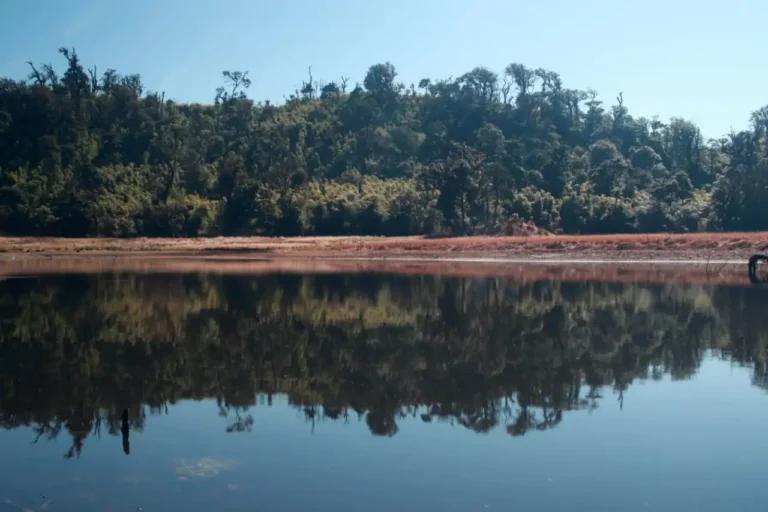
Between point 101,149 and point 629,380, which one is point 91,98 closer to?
point 101,149

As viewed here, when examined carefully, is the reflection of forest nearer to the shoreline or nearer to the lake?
the lake

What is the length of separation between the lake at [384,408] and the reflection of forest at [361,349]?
11 centimetres

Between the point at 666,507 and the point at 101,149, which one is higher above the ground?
the point at 101,149

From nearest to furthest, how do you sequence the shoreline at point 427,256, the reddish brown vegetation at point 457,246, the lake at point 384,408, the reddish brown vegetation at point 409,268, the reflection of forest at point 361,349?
the lake at point 384,408, the reflection of forest at point 361,349, the reddish brown vegetation at point 409,268, the shoreline at point 427,256, the reddish brown vegetation at point 457,246

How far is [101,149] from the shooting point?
118 metres

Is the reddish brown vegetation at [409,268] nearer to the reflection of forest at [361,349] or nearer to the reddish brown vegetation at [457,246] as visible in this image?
the reddish brown vegetation at [457,246]

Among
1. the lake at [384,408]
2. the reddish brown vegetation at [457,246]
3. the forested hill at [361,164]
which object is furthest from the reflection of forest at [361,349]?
the forested hill at [361,164]

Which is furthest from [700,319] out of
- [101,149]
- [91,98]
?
[91,98]

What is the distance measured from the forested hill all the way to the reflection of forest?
56.8 metres

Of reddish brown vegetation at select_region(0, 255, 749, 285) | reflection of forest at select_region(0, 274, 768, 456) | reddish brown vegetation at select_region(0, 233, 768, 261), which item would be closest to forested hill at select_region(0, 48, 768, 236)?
reddish brown vegetation at select_region(0, 233, 768, 261)

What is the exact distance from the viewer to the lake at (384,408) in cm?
1191

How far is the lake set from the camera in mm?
11906

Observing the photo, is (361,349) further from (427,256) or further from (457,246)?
(457,246)

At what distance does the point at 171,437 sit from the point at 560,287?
31.1 meters
